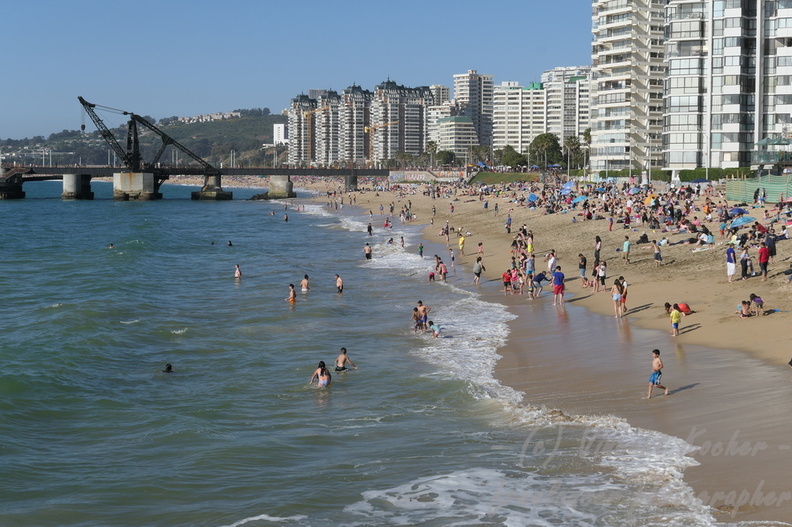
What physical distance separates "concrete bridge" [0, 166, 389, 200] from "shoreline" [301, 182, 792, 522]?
112093mm

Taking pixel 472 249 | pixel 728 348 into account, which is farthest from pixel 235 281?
pixel 728 348

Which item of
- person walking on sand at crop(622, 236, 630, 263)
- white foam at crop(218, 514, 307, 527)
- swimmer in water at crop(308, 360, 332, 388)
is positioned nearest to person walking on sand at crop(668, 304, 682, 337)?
swimmer in water at crop(308, 360, 332, 388)

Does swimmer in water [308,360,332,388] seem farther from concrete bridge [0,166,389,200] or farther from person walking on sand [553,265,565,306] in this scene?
concrete bridge [0,166,389,200]

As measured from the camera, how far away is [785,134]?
223ft

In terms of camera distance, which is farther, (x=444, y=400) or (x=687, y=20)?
(x=687, y=20)

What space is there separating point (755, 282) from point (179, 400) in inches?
715

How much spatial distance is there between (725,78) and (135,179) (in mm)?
91793

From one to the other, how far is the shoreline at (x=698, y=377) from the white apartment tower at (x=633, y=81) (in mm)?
60161

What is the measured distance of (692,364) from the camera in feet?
66.6

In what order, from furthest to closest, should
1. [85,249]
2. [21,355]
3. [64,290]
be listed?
[85,249]
[64,290]
[21,355]

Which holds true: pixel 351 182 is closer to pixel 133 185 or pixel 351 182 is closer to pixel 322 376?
pixel 133 185

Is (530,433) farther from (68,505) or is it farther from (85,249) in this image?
(85,249)

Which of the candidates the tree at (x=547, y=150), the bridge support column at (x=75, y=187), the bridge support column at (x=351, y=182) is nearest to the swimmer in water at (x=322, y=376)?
the bridge support column at (x=75, y=187)

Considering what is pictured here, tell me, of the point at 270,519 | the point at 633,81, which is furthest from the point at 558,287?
the point at 633,81
